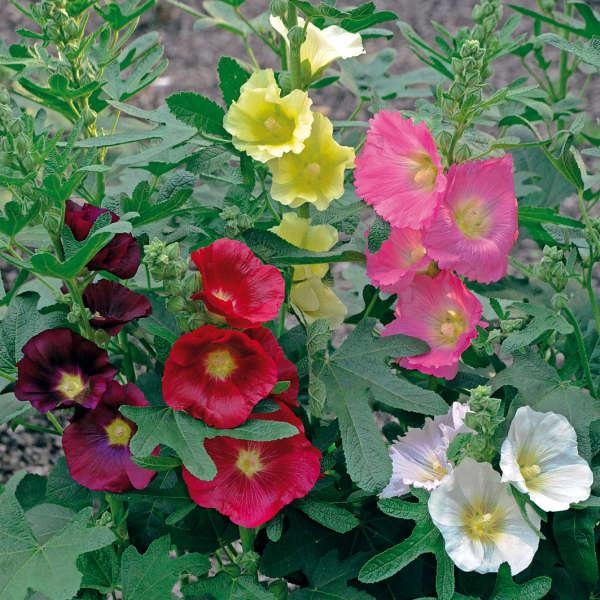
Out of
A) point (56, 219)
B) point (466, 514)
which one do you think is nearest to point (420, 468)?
point (466, 514)

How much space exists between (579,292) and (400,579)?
0.44 metres

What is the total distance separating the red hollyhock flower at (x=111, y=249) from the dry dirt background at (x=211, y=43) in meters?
2.46

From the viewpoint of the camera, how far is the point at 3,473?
2350mm

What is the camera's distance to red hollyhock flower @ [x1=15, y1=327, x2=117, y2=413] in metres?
1.13

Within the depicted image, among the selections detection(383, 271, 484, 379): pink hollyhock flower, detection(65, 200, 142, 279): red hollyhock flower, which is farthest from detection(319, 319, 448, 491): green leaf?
detection(65, 200, 142, 279): red hollyhock flower

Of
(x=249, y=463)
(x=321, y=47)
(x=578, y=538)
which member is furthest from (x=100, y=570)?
(x=321, y=47)

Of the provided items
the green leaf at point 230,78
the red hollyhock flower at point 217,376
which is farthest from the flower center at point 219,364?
the green leaf at point 230,78

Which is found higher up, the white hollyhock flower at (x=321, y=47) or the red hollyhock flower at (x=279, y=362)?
the white hollyhock flower at (x=321, y=47)

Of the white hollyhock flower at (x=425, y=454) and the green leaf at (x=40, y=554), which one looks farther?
the white hollyhock flower at (x=425, y=454)

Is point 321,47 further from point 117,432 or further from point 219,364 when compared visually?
point 117,432

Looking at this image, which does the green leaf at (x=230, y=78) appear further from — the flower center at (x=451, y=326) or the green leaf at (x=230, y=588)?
the green leaf at (x=230, y=588)

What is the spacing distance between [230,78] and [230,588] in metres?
0.58

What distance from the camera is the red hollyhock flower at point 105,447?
1.15 metres

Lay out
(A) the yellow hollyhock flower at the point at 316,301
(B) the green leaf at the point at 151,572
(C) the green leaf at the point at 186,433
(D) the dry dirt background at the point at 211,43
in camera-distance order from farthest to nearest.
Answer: (D) the dry dirt background at the point at 211,43 → (A) the yellow hollyhock flower at the point at 316,301 → (B) the green leaf at the point at 151,572 → (C) the green leaf at the point at 186,433
